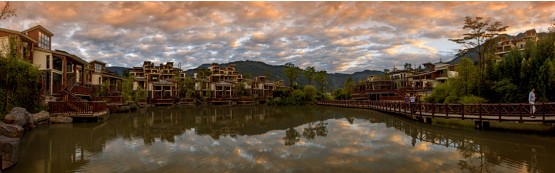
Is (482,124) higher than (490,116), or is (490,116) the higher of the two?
A: (490,116)

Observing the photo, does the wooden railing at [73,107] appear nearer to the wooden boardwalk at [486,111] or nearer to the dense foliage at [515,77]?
the wooden boardwalk at [486,111]

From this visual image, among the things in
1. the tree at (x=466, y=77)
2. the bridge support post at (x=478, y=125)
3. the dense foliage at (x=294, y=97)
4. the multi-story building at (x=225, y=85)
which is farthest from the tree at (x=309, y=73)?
the bridge support post at (x=478, y=125)

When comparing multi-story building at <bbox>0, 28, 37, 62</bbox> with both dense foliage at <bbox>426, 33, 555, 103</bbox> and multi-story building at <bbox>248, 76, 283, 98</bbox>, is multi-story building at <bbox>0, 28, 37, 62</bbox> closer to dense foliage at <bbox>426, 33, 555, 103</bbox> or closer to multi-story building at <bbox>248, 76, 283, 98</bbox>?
dense foliage at <bbox>426, 33, 555, 103</bbox>

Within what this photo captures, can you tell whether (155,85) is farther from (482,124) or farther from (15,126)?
(482,124)

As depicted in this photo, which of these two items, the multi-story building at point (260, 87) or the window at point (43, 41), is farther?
the multi-story building at point (260, 87)

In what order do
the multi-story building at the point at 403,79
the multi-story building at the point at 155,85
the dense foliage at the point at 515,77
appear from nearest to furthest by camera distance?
the dense foliage at the point at 515,77, the multi-story building at the point at 155,85, the multi-story building at the point at 403,79

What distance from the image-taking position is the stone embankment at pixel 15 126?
10.4 meters

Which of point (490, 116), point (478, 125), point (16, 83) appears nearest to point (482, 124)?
point (478, 125)

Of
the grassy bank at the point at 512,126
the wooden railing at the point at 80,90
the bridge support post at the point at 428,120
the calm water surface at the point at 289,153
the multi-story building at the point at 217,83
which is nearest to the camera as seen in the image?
the calm water surface at the point at 289,153

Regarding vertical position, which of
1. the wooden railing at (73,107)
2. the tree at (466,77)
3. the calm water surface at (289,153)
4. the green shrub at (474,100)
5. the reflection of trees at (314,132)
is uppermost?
the tree at (466,77)

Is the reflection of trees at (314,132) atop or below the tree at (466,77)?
below

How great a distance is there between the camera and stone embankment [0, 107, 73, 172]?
10.4m

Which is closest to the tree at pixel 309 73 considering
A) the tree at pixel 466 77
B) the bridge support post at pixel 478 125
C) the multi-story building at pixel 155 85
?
the multi-story building at pixel 155 85

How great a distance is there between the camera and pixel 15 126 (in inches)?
619
